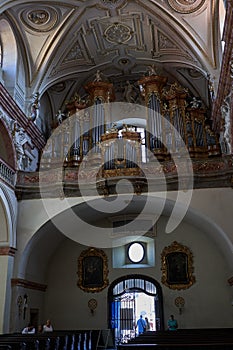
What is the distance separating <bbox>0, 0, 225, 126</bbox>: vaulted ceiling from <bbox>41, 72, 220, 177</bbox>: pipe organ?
949 millimetres

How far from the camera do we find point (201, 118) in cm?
1634

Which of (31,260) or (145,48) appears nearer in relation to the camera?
(31,260)

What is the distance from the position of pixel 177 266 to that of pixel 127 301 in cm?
254

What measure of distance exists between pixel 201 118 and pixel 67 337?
982 centimetres

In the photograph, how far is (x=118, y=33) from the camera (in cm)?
1664

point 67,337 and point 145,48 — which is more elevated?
point 145,48

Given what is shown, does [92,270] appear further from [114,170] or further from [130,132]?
[130,132]

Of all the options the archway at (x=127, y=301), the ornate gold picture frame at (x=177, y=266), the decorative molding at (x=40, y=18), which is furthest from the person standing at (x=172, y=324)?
the decorative molding at (x=40, y=18)

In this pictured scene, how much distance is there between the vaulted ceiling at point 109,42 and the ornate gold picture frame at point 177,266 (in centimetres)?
623

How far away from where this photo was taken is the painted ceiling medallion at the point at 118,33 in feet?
53.4

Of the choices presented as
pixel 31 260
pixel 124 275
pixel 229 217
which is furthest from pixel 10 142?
pixel 229 217

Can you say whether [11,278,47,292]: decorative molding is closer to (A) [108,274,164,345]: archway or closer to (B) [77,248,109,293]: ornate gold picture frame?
(B) [77,248,109,293]: ornate gold picture frame

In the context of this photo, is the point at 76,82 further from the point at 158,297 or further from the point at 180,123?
→ the point at 158,297

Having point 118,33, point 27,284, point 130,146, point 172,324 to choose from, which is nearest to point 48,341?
point 27,284
